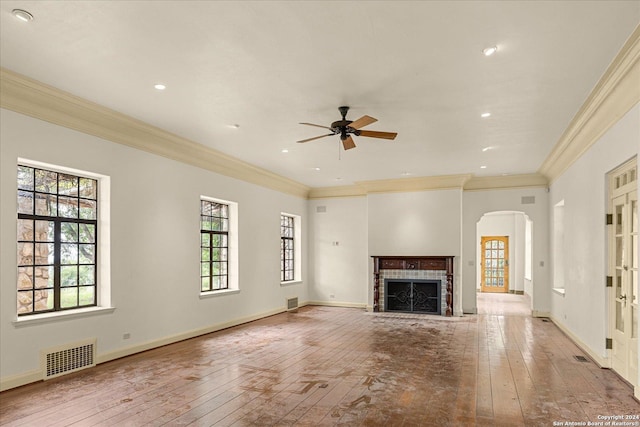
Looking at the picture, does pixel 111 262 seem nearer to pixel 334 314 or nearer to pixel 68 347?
pixel 68 347

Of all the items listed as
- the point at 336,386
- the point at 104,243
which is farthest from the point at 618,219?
the point at 104,243

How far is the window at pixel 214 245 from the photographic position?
713 cm

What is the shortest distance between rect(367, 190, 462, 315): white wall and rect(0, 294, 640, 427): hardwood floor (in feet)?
8.92

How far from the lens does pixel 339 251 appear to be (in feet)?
34.2

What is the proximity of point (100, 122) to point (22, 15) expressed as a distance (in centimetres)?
218

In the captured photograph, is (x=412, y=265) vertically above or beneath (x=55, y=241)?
beneath

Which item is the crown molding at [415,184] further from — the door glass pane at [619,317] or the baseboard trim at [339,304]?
the door glass pane at [619,317]

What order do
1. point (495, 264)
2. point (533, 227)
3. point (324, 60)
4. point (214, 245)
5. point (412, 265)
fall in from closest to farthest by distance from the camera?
point (324, 60), point (214, 245), point (533, 227), point (412, 265), point (495, 264)

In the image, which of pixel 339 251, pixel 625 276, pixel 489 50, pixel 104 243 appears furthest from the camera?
pixel 339 251

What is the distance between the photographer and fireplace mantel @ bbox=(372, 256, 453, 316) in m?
8.83

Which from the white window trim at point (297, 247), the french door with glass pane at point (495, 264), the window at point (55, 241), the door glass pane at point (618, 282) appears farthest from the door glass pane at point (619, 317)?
the french door with glass pane at point (495, 264)

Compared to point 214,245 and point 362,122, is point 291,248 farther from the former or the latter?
point 362,122

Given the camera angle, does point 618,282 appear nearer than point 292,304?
Yes

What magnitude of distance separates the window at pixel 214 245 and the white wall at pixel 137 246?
281mm
